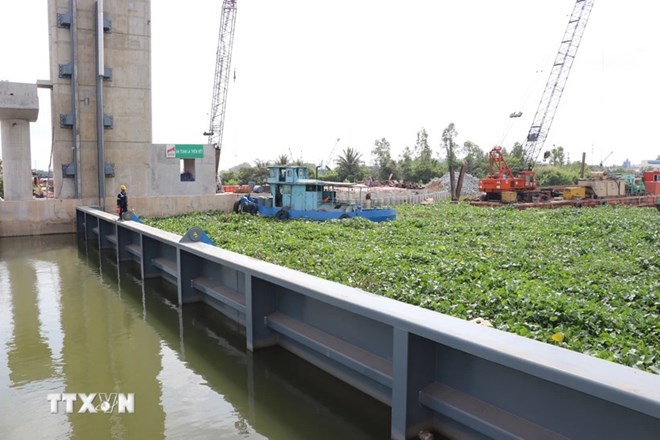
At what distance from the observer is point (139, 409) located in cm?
558

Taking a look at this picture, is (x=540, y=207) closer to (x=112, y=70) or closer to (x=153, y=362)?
(x=112, y=70)

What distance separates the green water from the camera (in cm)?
519

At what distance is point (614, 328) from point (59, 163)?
27.5 m

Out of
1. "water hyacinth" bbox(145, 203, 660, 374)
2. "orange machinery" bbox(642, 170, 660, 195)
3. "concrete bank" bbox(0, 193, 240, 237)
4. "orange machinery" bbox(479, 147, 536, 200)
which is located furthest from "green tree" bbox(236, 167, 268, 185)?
"water hyacinth" bbox(145, 203, 660, 374)

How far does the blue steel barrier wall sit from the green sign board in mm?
23996

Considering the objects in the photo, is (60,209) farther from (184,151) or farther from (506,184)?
(506,184)

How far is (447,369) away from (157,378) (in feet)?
Answer: 12.9

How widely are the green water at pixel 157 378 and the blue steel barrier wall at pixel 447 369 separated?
43 centimetres

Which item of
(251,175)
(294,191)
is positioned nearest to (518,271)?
(294,191)

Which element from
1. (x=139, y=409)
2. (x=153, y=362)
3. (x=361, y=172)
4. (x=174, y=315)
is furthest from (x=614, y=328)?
(x=361, y=172)

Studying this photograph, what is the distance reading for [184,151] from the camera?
30.0m

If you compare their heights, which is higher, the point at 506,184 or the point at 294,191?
the point at 506,184

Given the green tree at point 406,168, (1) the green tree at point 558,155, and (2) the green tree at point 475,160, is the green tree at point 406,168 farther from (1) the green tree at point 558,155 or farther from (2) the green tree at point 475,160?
(1) the green tree at point 558,155

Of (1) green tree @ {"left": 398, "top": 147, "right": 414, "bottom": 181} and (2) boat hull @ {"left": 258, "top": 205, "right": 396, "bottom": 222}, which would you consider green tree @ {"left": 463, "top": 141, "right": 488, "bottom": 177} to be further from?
(2) boat hull @ {"left": 258, "top": 205, "right": 396, "bottom": 222}
